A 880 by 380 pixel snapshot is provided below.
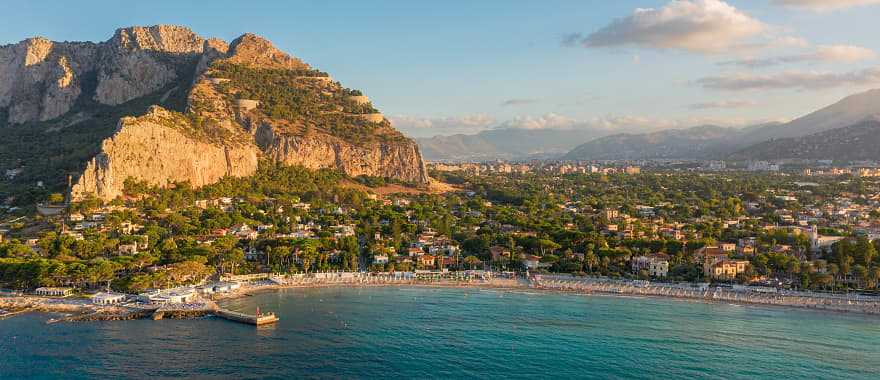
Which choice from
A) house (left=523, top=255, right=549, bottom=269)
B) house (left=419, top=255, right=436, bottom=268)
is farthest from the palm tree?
house (left=419, top=255, right=436, bottom=268)

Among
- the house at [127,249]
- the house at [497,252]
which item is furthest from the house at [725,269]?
the house at [127,249]

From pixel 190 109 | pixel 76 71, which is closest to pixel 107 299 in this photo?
pixel 190 109

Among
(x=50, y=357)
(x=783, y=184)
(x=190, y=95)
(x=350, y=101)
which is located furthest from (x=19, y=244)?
(x=783, y=184)

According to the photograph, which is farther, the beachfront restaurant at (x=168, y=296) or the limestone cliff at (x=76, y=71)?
the limestone cliff at (x=76, y=71)

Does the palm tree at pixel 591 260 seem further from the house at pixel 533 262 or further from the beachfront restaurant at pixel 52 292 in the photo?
the beachfront restaurant at pixel 52 292

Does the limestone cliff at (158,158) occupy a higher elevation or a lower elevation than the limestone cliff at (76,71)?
lower

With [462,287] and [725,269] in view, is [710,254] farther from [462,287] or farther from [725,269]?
[462,287]

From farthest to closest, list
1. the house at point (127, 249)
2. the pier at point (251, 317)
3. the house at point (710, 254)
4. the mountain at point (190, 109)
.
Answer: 1. the mountain at point (190, 109)
2. the house at point (710, 254)
3. the house at point (127, 249)
4. the pier at point (251, 317)
